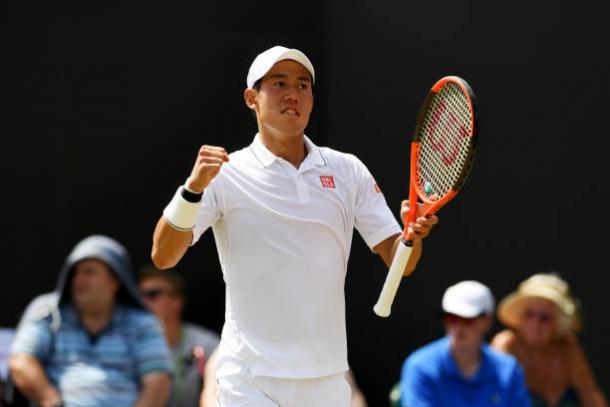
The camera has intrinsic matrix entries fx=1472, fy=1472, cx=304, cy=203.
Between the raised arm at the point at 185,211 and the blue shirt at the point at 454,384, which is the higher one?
the raised arm at the point at 185,211

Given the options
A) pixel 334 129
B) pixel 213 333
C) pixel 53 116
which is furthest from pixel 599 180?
pixel 53 116

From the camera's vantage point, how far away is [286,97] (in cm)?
427

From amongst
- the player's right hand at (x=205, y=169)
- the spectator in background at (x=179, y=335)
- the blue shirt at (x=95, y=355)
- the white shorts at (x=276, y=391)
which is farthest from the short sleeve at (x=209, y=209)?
the spectator in background at (x=179, y=335)

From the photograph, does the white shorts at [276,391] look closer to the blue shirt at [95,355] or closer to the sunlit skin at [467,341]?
the blue shirt at [95,355]

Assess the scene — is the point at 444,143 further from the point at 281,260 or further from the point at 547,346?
the point at 547,346

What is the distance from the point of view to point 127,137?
713 cm

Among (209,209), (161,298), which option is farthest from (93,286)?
(209,209)

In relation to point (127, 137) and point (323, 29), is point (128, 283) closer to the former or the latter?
point (127, 137)

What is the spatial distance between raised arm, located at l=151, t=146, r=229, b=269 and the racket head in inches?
25.5

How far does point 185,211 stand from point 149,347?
2.23 metres

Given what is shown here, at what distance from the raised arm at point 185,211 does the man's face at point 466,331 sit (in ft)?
7.75

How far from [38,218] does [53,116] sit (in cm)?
50

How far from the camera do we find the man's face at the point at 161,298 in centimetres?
682

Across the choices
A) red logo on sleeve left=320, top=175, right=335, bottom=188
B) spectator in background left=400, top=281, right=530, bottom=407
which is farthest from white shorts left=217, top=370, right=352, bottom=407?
spectator in background left=400, top=281, right=530, bottom=407
